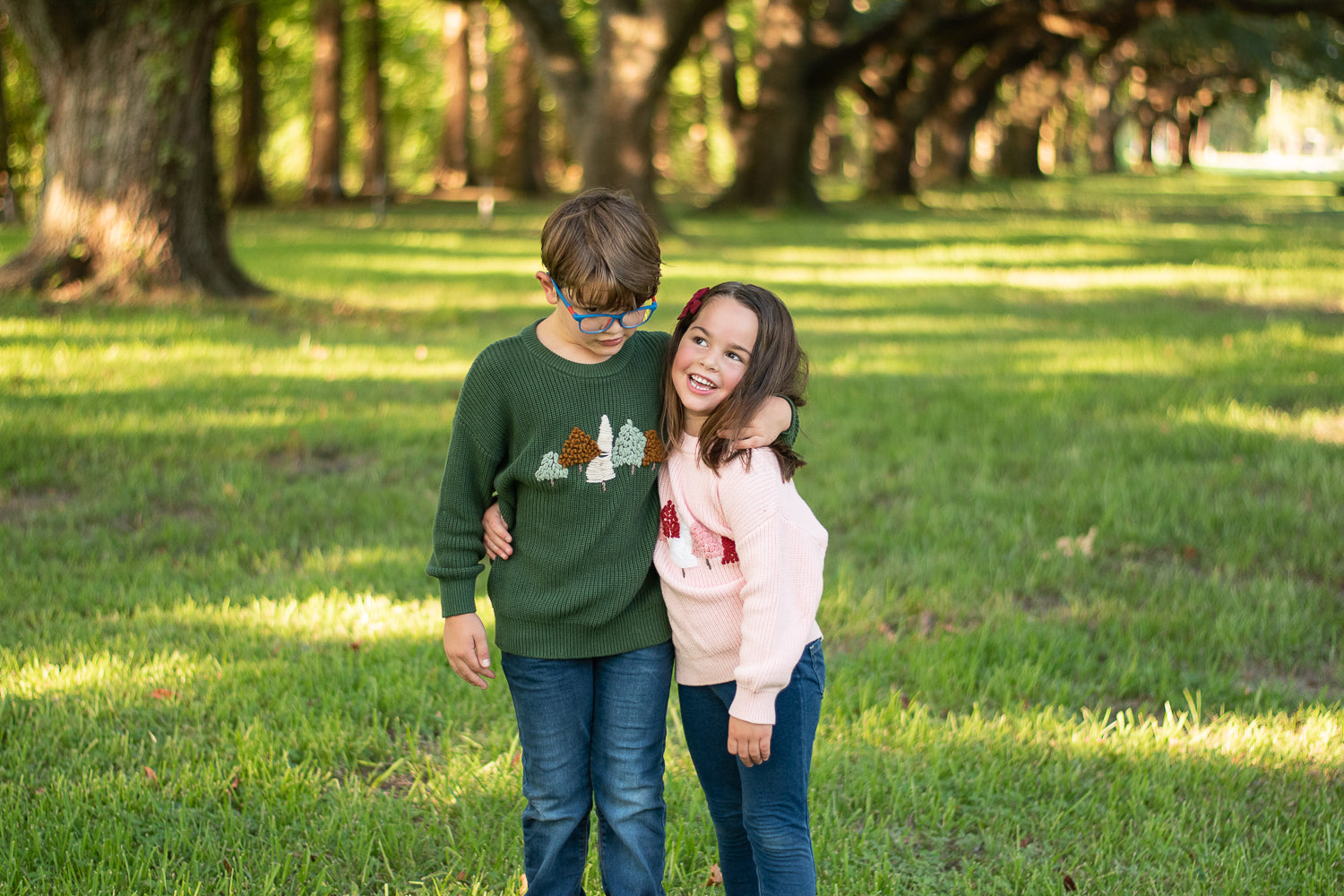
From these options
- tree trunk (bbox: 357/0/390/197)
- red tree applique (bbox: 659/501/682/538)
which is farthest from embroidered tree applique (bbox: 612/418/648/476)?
tree trunk (bbox: 357/0/390/197)

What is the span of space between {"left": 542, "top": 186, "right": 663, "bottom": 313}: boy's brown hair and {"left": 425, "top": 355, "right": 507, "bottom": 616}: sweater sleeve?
0.89 feet

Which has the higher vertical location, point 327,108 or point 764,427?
point 327,108

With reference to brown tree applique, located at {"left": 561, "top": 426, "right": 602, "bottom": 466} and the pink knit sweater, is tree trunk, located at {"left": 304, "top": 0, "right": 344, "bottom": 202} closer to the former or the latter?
brown tree applique, located at {"left": 561, "top": 426, "right": 602, "bottom": 466}

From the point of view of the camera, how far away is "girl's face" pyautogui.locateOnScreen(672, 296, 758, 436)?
238 centimetres

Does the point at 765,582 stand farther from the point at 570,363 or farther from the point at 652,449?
the point at 570,363

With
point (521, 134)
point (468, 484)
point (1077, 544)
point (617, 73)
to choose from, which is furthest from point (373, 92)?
point (468, 484)

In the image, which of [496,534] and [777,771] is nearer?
[777,771]

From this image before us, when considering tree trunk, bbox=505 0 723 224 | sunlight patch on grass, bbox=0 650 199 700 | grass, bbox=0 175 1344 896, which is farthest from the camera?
tree trunk, bbox=505 0 723 224

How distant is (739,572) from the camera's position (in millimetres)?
2410

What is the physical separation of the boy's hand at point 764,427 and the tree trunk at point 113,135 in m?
8.87

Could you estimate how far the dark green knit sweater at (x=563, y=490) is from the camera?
2.46m

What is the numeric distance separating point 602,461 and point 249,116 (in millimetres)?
25956

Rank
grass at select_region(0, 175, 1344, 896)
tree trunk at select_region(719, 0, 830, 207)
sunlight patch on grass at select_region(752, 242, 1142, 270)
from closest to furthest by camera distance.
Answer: grass at select_region(0, 175, 1344, 896) < sunlight patch on grass at select_region(752, 242, 1142, 270) < tree trunk at select_region(719, 0, 830, 207)

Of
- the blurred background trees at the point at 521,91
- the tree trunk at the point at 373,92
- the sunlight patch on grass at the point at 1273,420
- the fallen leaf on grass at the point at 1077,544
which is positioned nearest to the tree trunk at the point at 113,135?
the blurred background trees at the point at 521,91
